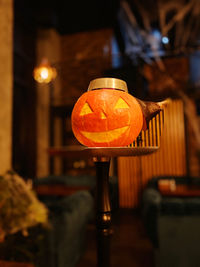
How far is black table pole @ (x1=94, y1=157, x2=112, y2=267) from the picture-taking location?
64 centimetres

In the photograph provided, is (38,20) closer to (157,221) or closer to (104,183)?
(157,221)

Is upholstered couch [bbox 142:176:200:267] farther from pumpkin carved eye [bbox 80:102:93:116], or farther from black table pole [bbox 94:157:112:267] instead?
pumpkin carved eye [bbox 80:102:93:116]

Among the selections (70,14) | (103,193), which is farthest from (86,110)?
(70,14)

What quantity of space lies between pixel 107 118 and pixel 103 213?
0.30 meters

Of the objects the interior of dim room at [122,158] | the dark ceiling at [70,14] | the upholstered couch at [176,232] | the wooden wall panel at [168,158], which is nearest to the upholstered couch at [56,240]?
the interior of dim room at [122,158]

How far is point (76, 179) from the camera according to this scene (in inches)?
219

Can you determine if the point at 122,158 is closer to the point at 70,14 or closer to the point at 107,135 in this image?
the point at 107,135

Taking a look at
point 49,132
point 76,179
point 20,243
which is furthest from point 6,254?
point 49,132

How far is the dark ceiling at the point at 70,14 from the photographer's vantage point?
19.3ft

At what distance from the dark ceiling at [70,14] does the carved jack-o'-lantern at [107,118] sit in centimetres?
595

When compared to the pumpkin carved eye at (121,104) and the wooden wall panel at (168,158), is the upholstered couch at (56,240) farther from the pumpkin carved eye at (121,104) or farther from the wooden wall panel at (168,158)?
the wooden wall panel at (168,158)

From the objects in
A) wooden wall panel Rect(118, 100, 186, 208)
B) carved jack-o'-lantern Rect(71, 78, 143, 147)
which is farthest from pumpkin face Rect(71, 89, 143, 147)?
wooden wall panel Rect(118, 100, 186, 208)

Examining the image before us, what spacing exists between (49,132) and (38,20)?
322 centimetres

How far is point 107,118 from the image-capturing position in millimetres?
616
